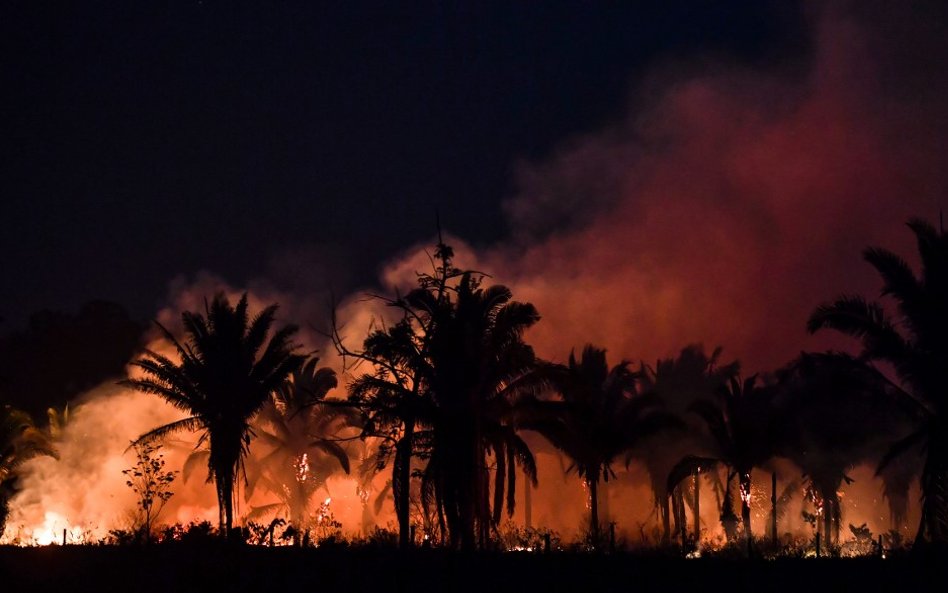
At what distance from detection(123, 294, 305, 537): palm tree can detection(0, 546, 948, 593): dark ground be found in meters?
9.01

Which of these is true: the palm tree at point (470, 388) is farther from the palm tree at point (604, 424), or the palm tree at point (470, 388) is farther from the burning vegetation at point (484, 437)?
the palm tree at point (604, 424)

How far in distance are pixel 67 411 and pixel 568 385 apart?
95.7ft

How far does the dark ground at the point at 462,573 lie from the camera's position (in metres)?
17.9

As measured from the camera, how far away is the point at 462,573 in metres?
18.6

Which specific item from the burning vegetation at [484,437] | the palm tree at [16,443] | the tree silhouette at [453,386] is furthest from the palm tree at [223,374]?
the palm tree at [16,443]

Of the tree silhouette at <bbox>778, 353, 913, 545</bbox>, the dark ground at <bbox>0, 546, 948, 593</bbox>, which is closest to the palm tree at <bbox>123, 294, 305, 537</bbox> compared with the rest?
the dark ground at <bbox>0, 546, 948, 593</bbox>

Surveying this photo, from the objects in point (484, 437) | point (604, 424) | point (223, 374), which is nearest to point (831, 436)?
point (604, 424)

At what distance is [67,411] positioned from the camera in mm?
45938

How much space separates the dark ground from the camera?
17.9 m

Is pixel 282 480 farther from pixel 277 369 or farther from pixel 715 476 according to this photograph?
pixel 715 476

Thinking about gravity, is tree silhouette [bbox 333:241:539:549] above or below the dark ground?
above

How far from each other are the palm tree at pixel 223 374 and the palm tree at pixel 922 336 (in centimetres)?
1589

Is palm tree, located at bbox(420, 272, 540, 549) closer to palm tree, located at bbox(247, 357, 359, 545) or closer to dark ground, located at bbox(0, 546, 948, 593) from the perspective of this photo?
dark ground, located at bbox(0, 546, 948, 593)

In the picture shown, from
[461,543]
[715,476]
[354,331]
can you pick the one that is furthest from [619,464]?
[461,543]
